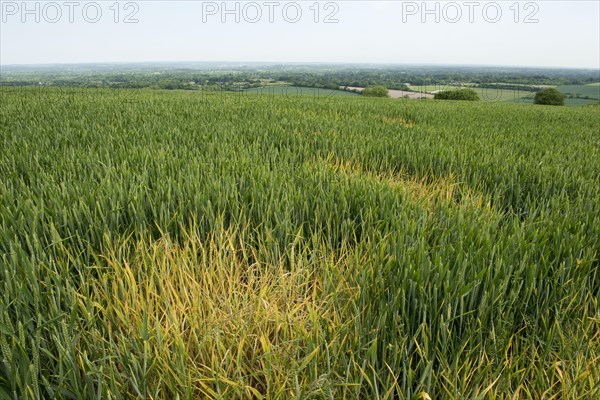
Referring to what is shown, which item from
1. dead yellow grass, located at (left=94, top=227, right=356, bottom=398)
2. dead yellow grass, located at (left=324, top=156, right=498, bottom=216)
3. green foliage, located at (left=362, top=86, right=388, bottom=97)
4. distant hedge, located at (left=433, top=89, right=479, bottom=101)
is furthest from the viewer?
green foliage, located at (left=362, top=86, right=388, bottom=97)

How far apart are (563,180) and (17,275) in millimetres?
3261

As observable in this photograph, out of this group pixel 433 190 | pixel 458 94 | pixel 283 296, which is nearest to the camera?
pixel 283 296

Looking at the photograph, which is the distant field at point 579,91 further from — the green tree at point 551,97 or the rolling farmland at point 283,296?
the rolling farmland at point 283,296

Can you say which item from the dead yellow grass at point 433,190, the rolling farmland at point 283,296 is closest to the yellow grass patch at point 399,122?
the dead yellow grass at point 433,190

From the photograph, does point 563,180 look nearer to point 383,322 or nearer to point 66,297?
point 383,322

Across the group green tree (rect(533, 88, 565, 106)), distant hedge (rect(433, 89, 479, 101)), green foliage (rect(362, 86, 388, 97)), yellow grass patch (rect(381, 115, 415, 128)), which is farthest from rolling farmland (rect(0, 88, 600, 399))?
green tree (rect(533, 88, 565, 106))

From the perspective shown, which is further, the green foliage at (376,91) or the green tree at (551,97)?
the green foliage at (376,91)

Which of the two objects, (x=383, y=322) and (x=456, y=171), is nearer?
(x=383, y=322)

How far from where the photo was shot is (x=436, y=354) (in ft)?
3.36

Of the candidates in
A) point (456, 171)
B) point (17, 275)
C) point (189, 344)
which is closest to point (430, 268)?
point (189, 344)

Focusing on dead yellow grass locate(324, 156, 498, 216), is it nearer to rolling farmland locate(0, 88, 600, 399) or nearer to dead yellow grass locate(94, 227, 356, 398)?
rolling farmland locate(0, 88, 600, 399)

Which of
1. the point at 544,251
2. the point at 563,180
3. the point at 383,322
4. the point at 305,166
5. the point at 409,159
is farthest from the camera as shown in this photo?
the point at 409,159

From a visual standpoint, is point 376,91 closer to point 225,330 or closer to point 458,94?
point 458,94

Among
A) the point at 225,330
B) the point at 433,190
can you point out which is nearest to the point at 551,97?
the point at 433,190
